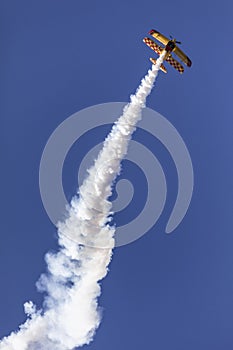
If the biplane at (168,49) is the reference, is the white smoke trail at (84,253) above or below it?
below

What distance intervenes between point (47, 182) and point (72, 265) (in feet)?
35.0

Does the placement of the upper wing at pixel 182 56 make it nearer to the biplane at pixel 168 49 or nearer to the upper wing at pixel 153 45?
the biplane at pixel 168 49

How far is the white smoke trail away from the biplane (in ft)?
3.32

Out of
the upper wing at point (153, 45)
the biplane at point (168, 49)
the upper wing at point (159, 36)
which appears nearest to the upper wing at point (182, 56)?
the biplane at point (168, 49)

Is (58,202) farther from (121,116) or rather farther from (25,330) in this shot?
(25,330)

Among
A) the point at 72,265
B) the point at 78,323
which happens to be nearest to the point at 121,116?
the point at 72,265

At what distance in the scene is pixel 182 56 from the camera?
1716 inches

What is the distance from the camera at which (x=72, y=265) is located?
41906 mm

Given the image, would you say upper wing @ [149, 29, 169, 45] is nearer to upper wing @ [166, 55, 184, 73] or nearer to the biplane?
the biplane

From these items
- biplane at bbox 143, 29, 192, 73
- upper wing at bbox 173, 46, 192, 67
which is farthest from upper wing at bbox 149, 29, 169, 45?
upper wing at bbox 173, 46, 192, 67

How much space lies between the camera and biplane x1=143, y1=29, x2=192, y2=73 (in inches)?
1679

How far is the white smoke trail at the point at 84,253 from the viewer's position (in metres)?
41.6

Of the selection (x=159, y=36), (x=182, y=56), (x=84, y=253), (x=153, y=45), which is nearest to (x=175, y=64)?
(x=182, y=56)

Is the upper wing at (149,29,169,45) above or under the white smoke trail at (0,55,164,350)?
above
